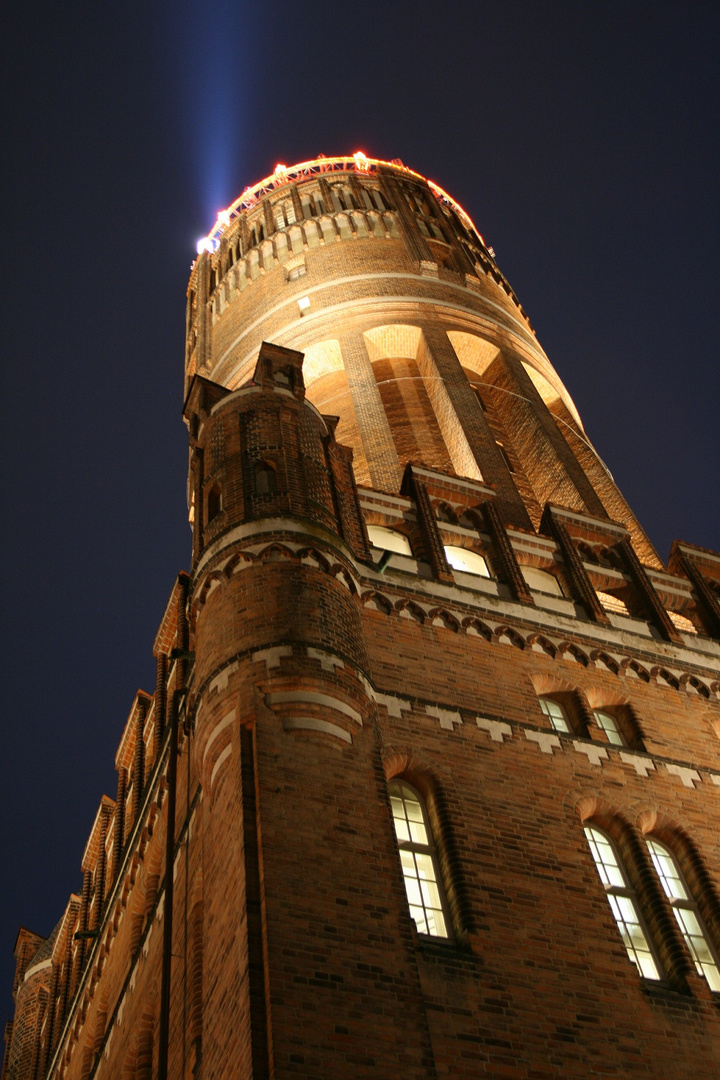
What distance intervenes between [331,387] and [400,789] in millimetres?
16437

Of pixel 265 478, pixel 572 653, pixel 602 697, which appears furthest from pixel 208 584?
pixel 602 697

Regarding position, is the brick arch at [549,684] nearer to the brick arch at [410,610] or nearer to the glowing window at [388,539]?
the brick arch at [410,610]

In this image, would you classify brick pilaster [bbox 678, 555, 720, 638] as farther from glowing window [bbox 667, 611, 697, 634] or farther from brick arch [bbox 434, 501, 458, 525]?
brick arch [bbox 434, 501, 458, 525]

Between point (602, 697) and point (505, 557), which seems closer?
point (602, 697)

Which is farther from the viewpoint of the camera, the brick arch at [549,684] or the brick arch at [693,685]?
the brick arch at [693,685]

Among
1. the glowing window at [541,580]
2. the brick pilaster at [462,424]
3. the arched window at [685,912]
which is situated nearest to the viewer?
the arched window at [685,912]

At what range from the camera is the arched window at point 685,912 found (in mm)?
13516

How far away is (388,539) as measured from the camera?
62.6 ft

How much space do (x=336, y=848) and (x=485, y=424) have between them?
48.4 ft

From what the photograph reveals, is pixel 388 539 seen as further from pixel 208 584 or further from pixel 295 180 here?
pixel 295 180

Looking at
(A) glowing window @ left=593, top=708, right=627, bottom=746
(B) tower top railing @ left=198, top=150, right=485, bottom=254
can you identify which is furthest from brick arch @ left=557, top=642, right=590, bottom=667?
(B) tower top railing @ left=198, top=150, right=485, bottom=254

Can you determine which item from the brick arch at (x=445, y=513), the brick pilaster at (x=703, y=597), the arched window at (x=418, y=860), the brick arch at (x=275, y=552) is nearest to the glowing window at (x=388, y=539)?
the brick arch at (x=445, y=513)

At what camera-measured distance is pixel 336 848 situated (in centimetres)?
1161

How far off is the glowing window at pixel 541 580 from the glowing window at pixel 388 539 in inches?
75.6
